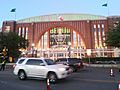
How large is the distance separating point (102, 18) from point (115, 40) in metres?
64.8

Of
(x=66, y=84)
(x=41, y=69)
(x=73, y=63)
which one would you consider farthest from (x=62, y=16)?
(x=66, y=84)

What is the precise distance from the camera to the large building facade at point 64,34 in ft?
285

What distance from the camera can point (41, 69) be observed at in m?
15.2

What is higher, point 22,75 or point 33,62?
point 33,62

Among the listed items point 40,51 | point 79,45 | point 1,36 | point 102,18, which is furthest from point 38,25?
point 1,36

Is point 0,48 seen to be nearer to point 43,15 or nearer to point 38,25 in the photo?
point 38,25

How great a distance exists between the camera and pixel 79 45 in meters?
91.2

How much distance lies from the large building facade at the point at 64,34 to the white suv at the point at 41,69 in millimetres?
68651

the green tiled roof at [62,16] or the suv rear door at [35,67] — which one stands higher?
the green tiled roof at [62,16]

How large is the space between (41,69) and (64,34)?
79.2 meters

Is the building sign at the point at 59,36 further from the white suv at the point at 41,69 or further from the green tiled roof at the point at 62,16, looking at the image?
the white suv at the point at 41,69

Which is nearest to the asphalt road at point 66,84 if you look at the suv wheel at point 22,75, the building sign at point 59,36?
the suv wheel at point 22,75

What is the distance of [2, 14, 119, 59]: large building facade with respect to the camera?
86.9 meters

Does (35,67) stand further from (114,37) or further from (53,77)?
(114,37)
